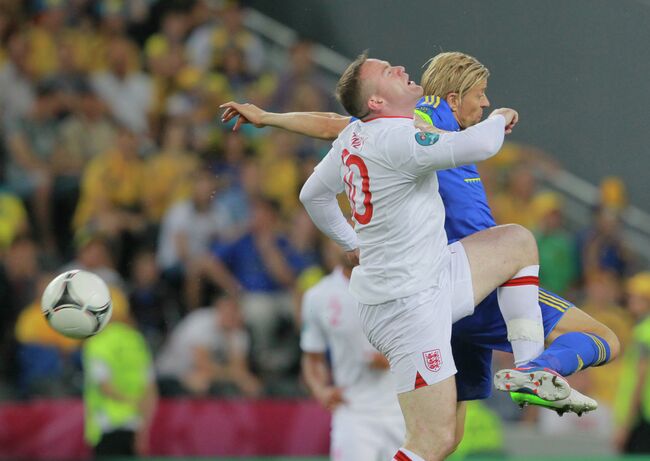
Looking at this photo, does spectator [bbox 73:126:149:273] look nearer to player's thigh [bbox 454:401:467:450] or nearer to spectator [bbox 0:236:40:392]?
spectator [bbox 0:236:40:392]

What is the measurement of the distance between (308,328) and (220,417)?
194 centimetres

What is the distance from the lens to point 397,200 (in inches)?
228

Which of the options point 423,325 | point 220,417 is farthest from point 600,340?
point 220,417

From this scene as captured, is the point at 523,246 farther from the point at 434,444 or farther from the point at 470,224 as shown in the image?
the point at 434,444

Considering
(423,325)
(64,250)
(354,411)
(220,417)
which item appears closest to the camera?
(423,325)

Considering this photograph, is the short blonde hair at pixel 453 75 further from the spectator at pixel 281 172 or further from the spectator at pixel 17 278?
the spectator at pixel 281 172

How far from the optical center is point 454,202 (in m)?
6.30

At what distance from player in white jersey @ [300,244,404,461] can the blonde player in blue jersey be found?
210 centimetres

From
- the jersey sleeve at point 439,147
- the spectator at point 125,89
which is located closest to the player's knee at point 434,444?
the jersey sleeve at point 439,147

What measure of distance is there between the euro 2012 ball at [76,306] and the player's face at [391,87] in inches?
85.8

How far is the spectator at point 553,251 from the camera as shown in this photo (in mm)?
12234

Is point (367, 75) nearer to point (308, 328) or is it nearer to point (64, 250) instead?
point (308, 328)

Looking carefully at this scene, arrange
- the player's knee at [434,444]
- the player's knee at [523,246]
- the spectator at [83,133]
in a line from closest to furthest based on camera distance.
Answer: the player's knee at [434,444] → the player's knee at [523,246] → the spectator at [83,133]

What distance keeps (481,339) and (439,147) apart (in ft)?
3.90
